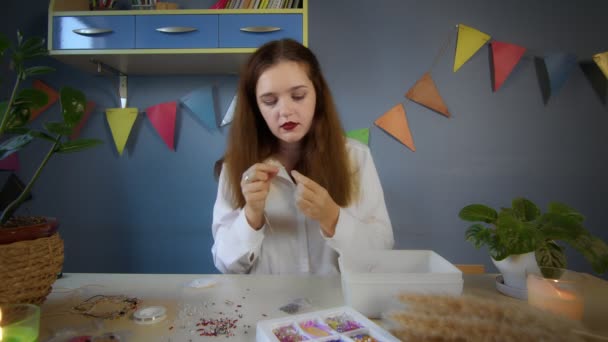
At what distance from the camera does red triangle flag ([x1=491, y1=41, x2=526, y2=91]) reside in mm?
1806

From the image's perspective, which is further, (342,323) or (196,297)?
(196,297)

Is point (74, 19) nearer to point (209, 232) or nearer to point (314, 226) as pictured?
point (209, 232)

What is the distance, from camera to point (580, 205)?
1.85 m

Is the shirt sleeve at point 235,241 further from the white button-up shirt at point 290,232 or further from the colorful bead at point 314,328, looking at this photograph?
the colorful bead at point 314,328

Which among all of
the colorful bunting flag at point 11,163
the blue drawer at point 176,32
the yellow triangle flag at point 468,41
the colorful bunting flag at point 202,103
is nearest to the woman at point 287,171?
the blue drawer at point 176,32

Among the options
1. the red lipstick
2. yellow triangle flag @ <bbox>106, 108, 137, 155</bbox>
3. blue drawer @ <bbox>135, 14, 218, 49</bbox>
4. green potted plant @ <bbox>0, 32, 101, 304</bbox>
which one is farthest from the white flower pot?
yellow triangle flag @ <bbox>106, 108, 137, 155</bbox>

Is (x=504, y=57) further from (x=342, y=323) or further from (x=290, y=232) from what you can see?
(x=342, y=323)

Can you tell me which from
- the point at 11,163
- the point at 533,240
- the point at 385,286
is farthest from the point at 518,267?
the point at 11,163

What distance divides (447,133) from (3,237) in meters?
1.86

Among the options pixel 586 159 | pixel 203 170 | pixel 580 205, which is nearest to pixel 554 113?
pixel 586 159

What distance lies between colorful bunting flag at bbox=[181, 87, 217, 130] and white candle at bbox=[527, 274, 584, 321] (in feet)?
5.41

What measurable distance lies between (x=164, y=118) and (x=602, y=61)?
7.20ft

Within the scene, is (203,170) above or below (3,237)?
above

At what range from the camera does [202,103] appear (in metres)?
1.86
